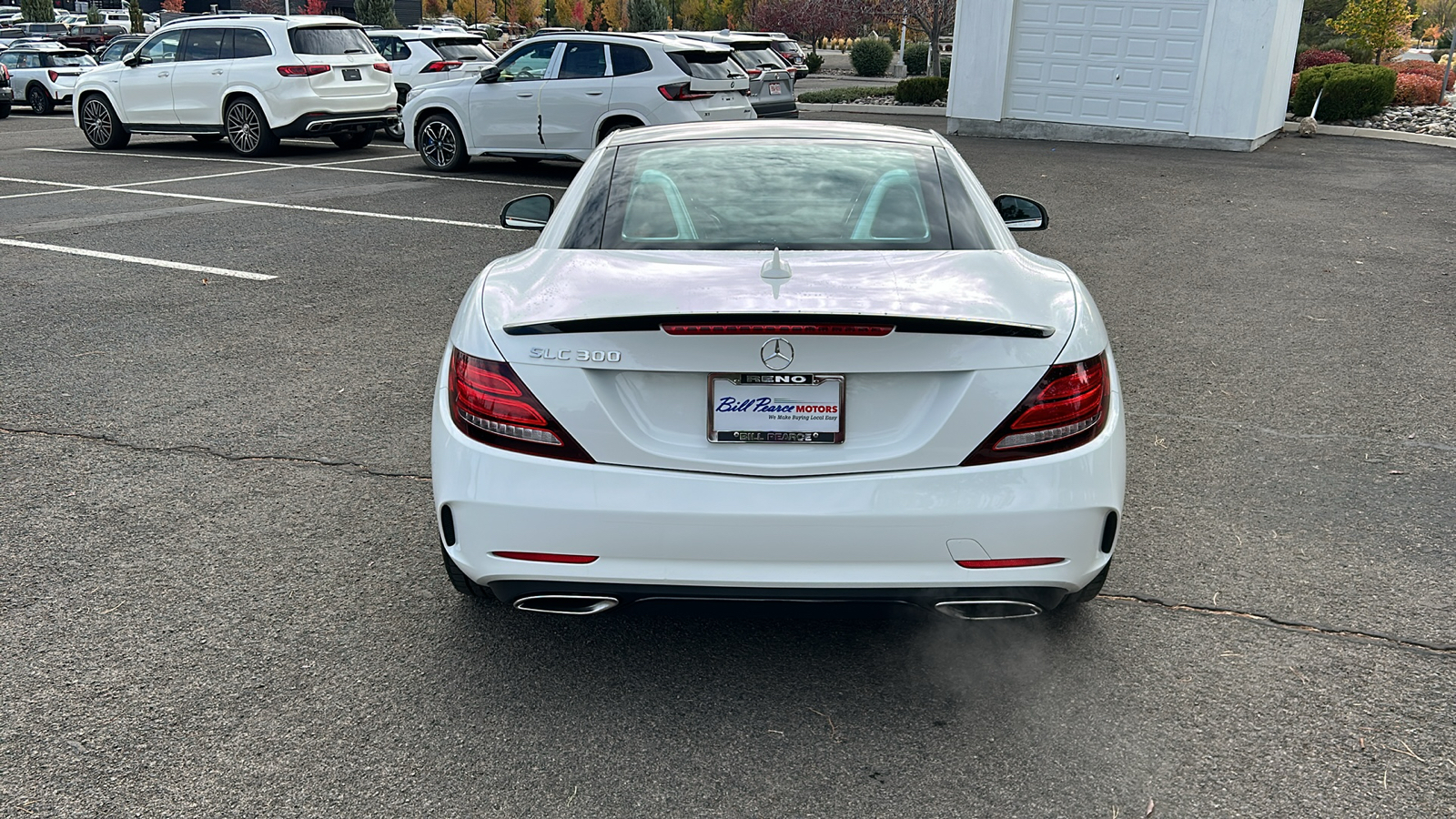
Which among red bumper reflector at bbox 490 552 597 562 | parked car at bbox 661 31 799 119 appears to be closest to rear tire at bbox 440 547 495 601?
red bumper reflector at bbox 490 552 597 562

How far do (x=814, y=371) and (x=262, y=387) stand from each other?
401 centimetres

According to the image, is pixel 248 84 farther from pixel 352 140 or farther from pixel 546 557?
pixel 546 557

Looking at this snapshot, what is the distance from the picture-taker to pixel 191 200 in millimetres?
12484

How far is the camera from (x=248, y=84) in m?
16.5

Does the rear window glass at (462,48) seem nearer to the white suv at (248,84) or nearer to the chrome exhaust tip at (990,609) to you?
the white suv at (248,84)

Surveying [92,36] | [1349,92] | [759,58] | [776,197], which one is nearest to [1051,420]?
[776,197]

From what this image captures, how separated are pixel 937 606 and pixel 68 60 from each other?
30.7m

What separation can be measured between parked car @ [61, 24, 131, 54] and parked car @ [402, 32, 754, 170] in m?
23.5

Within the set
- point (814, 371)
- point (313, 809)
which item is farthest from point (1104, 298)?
point (313, 809)

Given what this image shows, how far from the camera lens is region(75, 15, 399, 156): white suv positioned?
1641 centimetres

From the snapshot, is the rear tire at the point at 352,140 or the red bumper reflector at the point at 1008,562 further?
the rear tire at the point at 352,140

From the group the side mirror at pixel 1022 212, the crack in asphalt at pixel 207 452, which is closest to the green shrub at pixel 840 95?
the side mirror at pixel 1022 212

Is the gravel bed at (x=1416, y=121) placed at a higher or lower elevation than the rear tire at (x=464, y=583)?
higher

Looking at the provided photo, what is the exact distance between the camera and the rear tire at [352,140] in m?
18.1
